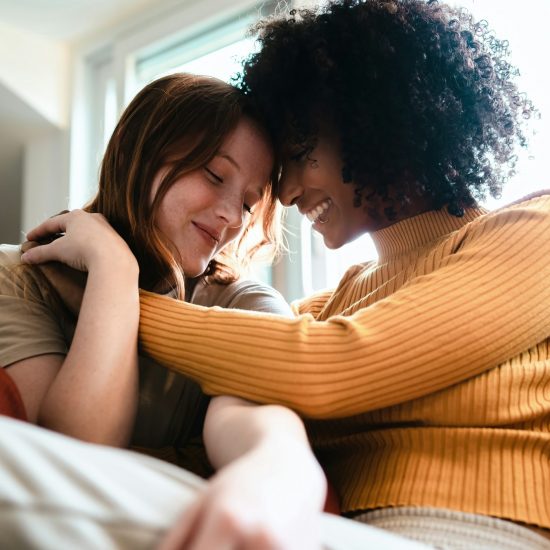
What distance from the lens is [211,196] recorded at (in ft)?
4.18

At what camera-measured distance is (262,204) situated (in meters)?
1.43

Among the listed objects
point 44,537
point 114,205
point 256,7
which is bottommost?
point 44,537

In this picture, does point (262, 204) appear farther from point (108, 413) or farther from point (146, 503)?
point (146, 503)

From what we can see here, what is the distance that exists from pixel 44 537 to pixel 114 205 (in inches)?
35.7

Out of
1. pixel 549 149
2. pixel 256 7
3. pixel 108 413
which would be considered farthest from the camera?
pixel 256 7

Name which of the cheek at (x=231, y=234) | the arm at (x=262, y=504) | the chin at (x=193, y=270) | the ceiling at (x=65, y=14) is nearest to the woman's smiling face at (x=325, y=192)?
the cheek at (x=231, y=234)

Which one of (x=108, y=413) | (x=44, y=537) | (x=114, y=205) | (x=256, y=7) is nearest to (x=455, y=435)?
(x=108, y=413)

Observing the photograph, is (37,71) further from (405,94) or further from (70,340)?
(405,94)

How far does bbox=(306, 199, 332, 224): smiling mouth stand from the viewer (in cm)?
Result: 132

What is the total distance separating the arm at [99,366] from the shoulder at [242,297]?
0.29 meters

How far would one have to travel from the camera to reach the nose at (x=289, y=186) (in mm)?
1316

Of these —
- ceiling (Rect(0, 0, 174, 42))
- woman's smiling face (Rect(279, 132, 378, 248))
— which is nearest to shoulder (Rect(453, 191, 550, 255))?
woman's smiling face (Rect(279, 132, 378, 248))

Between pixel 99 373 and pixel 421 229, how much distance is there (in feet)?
1.83

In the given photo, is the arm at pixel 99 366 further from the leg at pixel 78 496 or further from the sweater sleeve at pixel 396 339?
the leg at pixel 78 496
